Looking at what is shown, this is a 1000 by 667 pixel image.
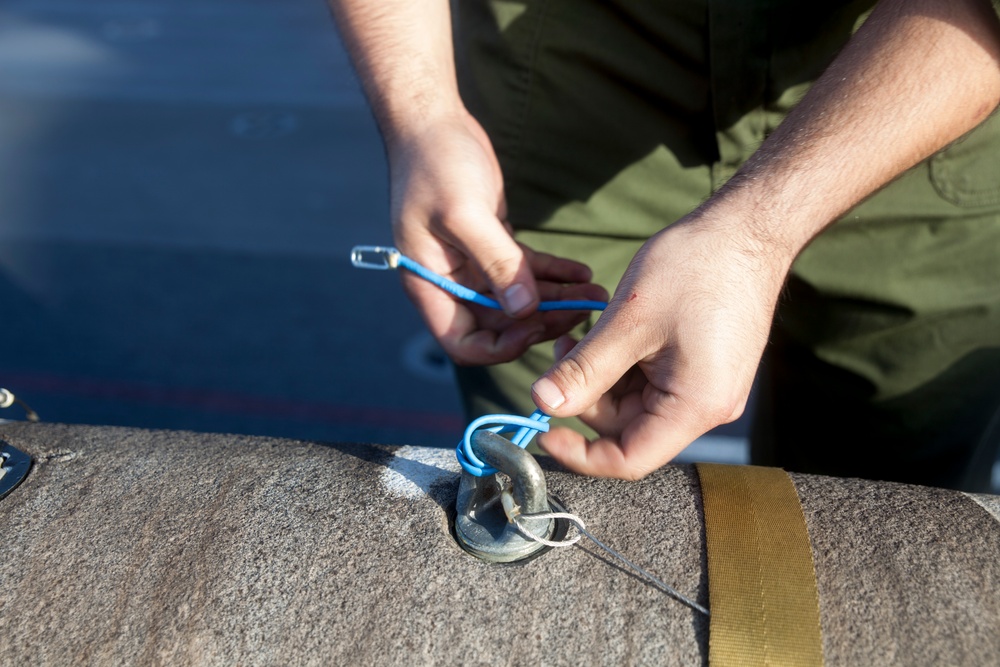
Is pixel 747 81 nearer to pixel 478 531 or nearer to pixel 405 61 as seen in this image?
pixel 405 61

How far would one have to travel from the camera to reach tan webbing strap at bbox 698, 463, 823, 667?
0.73m

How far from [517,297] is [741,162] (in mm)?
453

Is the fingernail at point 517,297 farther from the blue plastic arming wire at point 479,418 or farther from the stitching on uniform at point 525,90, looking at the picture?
the stitching on uniform at point 525,90

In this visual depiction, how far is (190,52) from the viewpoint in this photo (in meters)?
4.77

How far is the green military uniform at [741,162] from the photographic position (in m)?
1.19

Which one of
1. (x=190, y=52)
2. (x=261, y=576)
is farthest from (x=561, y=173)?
(x=190, y=52)

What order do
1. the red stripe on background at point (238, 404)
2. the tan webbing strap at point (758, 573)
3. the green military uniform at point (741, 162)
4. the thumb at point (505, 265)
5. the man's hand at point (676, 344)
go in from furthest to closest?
the red stripe on background at point (238, 404) → the green military uniform at point (741, 162) → the thumb at point (505, 265) → the man's hand at point (676, 344) → the tan webbing strap at point (758, 573)

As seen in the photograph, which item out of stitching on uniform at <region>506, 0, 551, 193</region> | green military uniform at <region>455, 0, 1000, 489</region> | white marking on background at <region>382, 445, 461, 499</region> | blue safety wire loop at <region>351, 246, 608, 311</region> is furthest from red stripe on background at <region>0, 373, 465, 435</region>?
white marking on background at <region>382, 445, 461, 499</region>

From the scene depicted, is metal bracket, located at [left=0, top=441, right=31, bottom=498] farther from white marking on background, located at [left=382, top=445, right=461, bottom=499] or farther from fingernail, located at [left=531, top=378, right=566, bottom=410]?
fingernail, located at [left=531, top=378, right=566, bottom=410]

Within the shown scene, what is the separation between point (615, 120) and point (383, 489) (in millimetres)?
700

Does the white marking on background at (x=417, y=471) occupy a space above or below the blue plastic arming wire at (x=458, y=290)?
below

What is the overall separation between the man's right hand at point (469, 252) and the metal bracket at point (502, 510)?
0.32m

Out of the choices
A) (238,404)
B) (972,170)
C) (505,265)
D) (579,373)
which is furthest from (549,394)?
(238,404)

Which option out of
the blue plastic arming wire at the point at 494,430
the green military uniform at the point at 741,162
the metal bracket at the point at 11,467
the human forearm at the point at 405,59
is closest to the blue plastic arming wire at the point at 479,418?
the blue plastic arming wire at the point at 494,430
